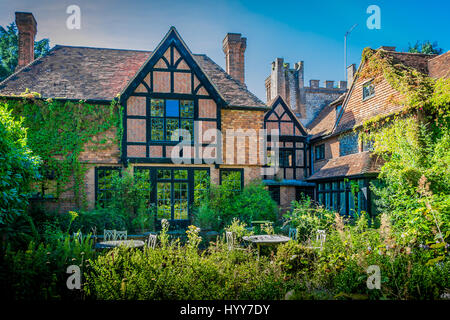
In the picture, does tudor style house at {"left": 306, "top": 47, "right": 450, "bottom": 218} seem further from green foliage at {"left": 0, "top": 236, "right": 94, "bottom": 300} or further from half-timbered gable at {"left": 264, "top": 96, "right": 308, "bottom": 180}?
green foliage at {"left": 0, "top": 236, "right": 94, "bottom": 300}

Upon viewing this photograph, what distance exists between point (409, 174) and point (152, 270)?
7998mm

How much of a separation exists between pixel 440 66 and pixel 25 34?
59.9 ft

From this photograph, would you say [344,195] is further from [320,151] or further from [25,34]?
[25,34]

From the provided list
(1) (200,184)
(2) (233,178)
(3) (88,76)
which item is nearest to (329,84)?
(2) (233,178)

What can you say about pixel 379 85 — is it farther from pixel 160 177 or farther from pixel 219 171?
pixel 160 177

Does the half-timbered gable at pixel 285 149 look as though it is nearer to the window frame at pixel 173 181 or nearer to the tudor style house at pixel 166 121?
the tudor style house at pixel 166 121

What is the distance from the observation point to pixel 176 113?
14148 mm

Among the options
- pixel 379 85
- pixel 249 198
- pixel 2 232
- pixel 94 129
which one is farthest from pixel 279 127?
pixel 2 232

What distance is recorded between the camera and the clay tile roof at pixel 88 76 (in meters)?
13.8

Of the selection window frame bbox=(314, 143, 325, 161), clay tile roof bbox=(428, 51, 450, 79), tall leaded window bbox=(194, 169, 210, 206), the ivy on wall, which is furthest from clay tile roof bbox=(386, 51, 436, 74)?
the ivy on wall

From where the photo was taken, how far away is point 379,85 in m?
15.0

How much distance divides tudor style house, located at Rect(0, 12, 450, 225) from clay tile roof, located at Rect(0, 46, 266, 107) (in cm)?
4

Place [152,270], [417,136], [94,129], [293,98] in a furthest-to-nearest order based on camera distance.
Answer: [293,98] → [94,129] → [417,136] → [152,270]

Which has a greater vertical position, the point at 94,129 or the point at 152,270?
the point at 94,129
